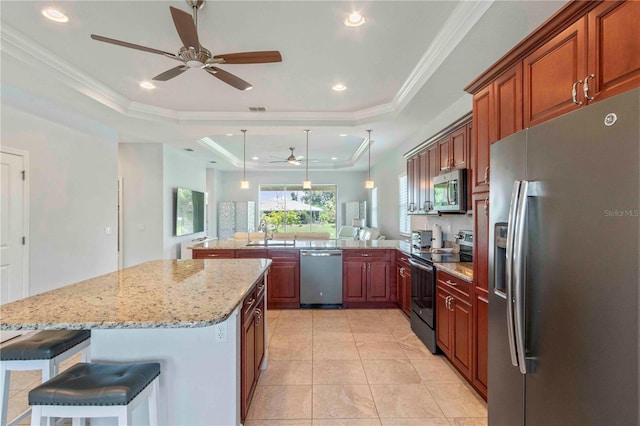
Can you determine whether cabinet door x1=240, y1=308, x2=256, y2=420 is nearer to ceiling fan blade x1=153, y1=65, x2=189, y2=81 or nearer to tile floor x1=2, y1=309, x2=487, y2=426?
tile floor x1=2, y1=309, x2=487, y2=426

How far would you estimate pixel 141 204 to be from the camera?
592cm

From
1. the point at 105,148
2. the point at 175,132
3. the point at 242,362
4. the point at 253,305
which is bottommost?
the point at 242,362

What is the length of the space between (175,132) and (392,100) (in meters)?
3.44

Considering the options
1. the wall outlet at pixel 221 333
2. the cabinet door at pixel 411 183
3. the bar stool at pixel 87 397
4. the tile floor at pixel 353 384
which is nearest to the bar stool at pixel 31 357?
the bar stool at pixel 87 397

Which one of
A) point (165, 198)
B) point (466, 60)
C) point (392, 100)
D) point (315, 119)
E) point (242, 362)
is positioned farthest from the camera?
point (165, 198)

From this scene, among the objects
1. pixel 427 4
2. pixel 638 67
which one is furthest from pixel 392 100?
pixel 638 67

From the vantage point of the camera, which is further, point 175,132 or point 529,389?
point 175,132

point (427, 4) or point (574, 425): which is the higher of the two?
point (427, 4)

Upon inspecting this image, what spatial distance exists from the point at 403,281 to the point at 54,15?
4.35 meters

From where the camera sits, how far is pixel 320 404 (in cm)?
230

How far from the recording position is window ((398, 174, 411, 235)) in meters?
6.02

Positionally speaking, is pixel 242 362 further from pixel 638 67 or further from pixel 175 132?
pixel 175 132

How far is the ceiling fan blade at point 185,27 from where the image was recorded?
6.08 ft

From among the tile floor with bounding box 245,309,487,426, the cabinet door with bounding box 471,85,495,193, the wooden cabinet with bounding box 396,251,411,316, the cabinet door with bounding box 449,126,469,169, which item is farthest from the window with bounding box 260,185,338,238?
the cabinet door with bounding box 471,85,495,193
